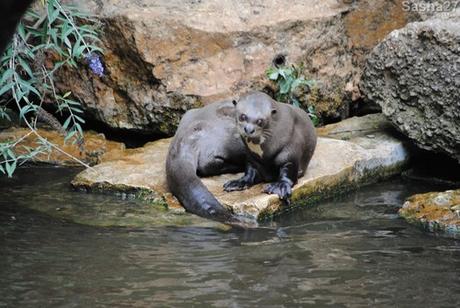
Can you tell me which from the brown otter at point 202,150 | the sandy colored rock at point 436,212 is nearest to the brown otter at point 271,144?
the brown otter at point 202,150

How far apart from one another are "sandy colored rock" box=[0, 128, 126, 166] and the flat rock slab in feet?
1.06

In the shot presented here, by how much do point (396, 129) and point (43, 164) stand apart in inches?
104

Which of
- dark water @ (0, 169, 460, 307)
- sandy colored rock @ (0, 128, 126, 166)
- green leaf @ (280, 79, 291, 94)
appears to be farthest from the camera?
green leaf @ (280, 79, 291, 94)

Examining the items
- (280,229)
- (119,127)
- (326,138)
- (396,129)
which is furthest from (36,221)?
(396,129)

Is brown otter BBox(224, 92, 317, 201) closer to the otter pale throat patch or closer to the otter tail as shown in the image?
the otter pale throat patch

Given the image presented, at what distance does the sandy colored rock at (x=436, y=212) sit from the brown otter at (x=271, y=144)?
70 cm

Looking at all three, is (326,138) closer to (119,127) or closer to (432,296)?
(119,127)

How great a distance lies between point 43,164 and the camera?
5.64 m

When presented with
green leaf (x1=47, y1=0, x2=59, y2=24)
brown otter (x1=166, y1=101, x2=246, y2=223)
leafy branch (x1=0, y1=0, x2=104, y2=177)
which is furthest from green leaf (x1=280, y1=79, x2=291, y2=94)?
green leaf (x1=47, y1=0, x2=59, y2=24)

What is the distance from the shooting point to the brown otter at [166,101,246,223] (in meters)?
4.65

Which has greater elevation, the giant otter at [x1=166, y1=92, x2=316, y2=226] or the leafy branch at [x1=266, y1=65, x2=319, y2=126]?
the leafy branch at [x1=266, y1=65, x2=319, y2=126]

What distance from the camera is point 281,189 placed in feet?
14.9

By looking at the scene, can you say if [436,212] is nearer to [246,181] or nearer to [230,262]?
[246,181]

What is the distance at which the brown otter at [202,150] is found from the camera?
4.65m
